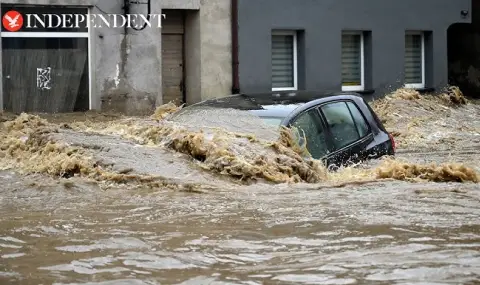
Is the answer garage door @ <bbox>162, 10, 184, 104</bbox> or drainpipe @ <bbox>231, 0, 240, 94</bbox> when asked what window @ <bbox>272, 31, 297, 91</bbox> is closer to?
drainpipe @ <bbox>231, 0, 240, 94</bbox>

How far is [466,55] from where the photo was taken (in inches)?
1117

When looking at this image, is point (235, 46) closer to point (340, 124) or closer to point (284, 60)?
point (284, 60)

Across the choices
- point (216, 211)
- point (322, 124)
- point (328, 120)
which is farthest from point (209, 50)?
point (216, 211)

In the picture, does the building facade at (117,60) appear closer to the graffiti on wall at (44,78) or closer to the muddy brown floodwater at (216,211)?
the graffiti on wall at (44,78)

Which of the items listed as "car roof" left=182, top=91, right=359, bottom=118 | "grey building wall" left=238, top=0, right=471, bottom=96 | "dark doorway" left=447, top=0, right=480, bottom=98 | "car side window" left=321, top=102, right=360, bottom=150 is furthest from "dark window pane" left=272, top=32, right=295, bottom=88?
"car side window" left=321, top=102, right=360, bottom=150

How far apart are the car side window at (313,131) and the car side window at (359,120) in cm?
72

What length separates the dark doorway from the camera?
28.1m

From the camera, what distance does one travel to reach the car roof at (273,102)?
1095cm

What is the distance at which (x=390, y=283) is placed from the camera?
242 inches

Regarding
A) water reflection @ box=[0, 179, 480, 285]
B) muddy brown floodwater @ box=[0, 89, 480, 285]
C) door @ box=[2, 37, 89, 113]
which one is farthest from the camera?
door @ box=[2, 37, 89, 113]

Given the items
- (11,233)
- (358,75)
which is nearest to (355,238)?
(11,233)

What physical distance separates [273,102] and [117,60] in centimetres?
994

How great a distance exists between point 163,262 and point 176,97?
51.4ft

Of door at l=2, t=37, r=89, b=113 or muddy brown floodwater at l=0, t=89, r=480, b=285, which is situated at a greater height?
door at l=2, t=37, r=89, b=113
